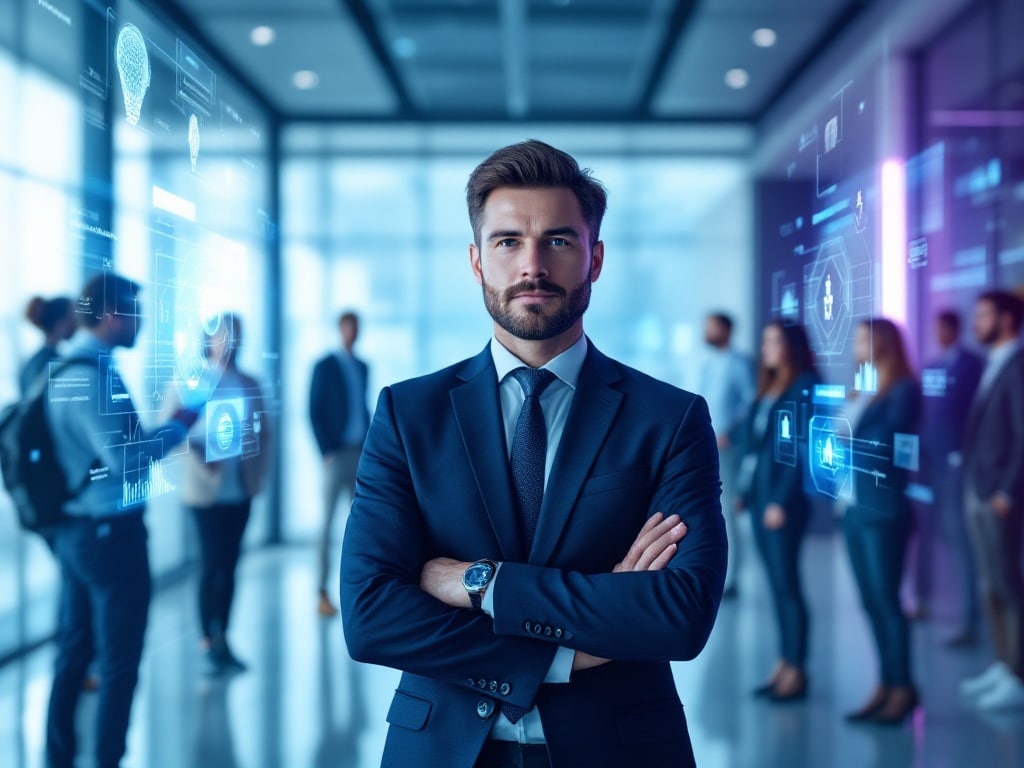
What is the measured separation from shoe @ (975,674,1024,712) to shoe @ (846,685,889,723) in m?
0.50

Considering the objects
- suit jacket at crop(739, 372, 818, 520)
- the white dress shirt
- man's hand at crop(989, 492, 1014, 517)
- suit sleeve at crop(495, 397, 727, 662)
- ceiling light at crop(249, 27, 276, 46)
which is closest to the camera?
suit sleeve at crop(495, 397, 727, 662)

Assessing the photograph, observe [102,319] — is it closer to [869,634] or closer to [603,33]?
[603,33]

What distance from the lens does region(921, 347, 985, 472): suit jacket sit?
4809mm

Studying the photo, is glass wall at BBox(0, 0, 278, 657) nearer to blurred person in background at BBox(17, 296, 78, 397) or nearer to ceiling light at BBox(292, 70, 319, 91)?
blurred person in background at BBox(17, 296, 78, 397)

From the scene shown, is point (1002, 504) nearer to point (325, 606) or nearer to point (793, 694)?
point (793, 694)

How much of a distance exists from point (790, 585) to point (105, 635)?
328 centimetres

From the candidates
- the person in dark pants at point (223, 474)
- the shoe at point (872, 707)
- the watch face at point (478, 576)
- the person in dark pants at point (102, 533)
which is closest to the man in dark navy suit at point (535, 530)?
the watch face at point (478, 576)

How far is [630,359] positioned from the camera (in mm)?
8312

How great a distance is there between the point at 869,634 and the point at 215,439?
4.38 m

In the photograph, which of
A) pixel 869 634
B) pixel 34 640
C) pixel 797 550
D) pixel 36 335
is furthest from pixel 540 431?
pixel 869 634

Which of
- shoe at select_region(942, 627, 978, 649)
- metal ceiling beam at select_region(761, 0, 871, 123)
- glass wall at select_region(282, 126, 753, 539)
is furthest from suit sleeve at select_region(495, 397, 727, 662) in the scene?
glass wall at select_region(282, 126, 753, 539)

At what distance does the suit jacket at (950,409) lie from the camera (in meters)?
4.81

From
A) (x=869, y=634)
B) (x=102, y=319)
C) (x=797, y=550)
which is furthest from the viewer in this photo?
(x=869, y=634)

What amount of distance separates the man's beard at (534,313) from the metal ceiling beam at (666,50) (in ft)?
15.4
